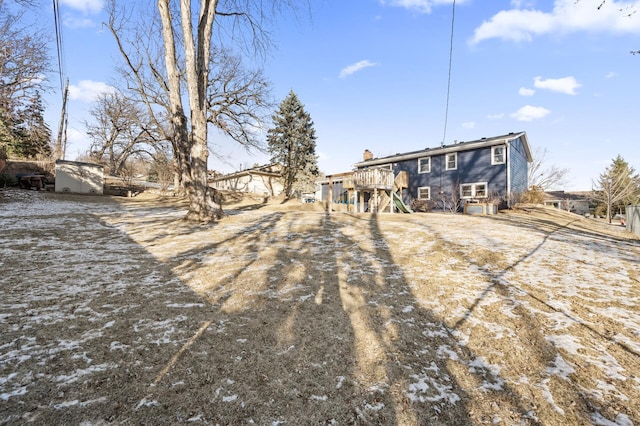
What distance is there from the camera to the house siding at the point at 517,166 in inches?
811

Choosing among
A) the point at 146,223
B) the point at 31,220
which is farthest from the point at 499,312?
the point at 31,220

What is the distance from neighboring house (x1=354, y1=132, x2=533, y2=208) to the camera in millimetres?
20016

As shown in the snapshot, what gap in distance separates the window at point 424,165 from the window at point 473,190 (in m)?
3.32

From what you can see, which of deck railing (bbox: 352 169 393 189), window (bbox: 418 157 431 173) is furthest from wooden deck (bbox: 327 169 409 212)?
window (bbox: 418 157 431 173)

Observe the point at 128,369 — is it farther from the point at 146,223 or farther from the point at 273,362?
the point at 146,223

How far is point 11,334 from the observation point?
3.04m

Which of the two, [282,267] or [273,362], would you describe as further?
[282,267]

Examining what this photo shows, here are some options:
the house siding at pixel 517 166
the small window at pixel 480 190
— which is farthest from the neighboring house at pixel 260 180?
the house siding at pixel 517 166

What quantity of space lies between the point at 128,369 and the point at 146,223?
8313 millimetres

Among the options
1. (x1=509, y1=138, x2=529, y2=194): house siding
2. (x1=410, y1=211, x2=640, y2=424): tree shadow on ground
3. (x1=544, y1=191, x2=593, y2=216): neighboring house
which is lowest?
(x1=410, y1=211, x2=640, y2=424): tree shadow on ground

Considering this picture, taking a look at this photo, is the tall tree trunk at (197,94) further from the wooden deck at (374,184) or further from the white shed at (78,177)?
the white shed at (78,177)

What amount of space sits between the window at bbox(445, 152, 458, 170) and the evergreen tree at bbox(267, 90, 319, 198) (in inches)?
498

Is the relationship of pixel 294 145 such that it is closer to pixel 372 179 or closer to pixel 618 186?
pixel 372 179

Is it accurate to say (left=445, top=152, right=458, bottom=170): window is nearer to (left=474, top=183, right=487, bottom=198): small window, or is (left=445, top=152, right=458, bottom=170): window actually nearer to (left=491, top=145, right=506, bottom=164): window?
(left=474, top=183, right=487, bottom=198): small window
